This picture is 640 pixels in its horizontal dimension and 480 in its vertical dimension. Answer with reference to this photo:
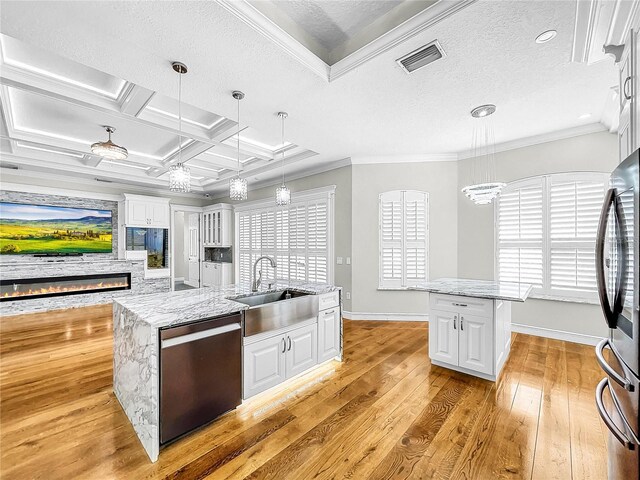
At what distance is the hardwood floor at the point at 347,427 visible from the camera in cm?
174

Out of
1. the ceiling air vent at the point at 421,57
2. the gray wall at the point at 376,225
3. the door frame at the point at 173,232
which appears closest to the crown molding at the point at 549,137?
the gray wall at the point at 376,225

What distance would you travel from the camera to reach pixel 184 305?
221cm

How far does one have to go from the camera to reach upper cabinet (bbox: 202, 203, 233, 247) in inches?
302

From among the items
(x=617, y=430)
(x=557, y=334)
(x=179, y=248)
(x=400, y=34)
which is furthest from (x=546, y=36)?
(x=179, y=248)

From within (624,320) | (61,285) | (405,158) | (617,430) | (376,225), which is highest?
(405,158)

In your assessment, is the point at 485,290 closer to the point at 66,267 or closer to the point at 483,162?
the point at 483,162

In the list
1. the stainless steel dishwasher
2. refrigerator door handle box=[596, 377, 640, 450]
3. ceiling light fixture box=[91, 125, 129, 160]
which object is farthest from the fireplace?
refrigerator door handle box=[596, 377, 640, 450]

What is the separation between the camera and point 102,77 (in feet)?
9.64

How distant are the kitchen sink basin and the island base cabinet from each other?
0.56 ft

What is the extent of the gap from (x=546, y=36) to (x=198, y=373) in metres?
3.48

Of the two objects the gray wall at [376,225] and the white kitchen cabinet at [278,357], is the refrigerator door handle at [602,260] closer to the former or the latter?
the white kitchen cabinet at [278,357]

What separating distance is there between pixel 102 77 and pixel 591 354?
634 cm

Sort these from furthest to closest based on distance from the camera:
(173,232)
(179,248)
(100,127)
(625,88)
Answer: (179,248) < (173,232) < (100,127) < (625,88)

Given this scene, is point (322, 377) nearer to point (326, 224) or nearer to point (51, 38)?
point (326, 224)
